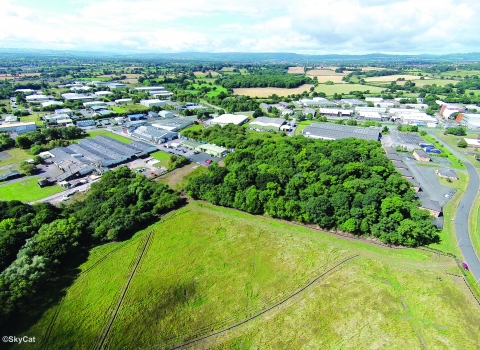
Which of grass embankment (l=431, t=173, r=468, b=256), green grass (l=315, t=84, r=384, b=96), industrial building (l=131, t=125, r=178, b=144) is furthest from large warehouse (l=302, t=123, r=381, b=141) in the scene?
green grass (l=315, t=84, r=384, b=96)

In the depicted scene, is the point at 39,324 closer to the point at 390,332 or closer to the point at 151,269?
the point at 151,269

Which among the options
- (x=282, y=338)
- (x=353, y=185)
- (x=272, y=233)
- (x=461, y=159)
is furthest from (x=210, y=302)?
(x=461, y=159)

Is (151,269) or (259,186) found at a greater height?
(259,186)

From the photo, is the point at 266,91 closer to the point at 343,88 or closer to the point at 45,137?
the point at 343,88

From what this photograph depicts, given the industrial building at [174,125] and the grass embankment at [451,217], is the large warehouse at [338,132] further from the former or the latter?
the industrial building at [174,125]

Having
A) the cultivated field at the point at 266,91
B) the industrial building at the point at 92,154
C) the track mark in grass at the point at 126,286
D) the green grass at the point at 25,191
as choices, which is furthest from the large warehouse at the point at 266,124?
the green grass at the point at 25,191

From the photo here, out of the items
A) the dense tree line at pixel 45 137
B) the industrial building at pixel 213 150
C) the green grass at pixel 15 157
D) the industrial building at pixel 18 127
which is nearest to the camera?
the green grass at pixel 15 157
